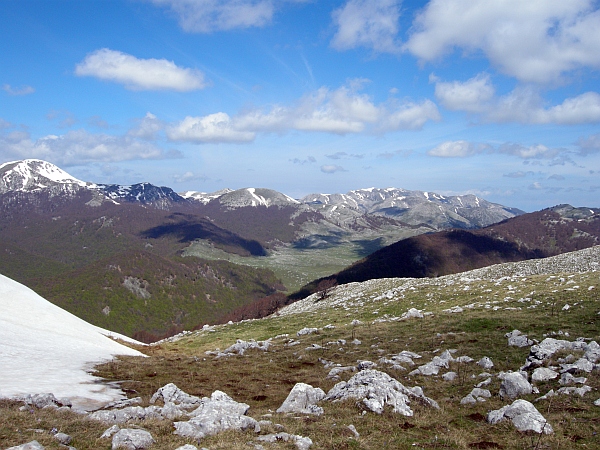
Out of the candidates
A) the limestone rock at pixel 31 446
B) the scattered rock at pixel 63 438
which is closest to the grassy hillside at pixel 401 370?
the scattered rock at pixel 63 438

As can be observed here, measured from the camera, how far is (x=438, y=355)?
1062 inches

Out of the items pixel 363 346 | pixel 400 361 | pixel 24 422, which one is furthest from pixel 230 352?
pixel 24 422

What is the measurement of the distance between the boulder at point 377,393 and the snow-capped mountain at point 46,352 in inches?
451

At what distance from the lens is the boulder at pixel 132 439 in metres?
12.4

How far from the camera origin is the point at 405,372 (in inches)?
942

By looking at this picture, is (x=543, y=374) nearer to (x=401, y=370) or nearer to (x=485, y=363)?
(x=485, y=363)

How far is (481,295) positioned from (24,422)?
153 ft

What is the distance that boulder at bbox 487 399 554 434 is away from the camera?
48.1 feet

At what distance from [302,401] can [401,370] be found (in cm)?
843

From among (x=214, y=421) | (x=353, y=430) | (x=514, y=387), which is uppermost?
(x=214, y=421)

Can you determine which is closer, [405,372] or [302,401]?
[302,401]

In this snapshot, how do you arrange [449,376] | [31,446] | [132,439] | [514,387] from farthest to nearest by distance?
[449,376], [514,387], [132,439], [31,446]

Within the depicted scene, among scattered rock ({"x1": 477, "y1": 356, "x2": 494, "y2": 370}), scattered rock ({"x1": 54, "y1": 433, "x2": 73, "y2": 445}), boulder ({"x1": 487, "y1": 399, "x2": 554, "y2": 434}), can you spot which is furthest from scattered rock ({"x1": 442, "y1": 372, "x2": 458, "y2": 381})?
scattered rock ({"x1": 54, "y1": 433, "x2": 73, "y2": 445})

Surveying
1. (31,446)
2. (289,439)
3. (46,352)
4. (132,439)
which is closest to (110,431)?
(132,439)
